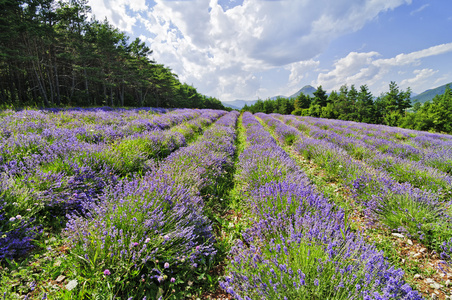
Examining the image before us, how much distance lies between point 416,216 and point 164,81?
118 feet

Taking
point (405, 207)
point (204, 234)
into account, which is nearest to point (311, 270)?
point (204, 234)

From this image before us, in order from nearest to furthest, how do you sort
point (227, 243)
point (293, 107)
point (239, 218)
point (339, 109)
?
point (227, 243)
point (239, 218)
point (339, 109)
point (293, 107)

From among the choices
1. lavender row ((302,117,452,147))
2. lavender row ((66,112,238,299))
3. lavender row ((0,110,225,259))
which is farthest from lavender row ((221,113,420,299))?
lavender row ((302,117,452,147))

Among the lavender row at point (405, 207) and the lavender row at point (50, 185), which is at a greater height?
the lavender row at point (50, 185)

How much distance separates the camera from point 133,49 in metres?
29.1

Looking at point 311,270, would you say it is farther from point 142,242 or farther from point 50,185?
point 50,185

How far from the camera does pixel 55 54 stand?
1775 cm

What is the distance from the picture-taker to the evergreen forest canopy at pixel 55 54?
13406 millimetres

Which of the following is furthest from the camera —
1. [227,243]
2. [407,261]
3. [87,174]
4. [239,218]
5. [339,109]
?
[339,109]

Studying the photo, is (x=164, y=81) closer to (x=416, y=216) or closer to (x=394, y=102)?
(x=416, y=216)

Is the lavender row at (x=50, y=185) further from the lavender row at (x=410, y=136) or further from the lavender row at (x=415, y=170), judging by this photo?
the lavender row at (x=410, y=136)

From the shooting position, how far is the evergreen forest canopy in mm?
13406

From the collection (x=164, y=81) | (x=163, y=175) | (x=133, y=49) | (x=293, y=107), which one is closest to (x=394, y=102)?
(x=293, y=107)

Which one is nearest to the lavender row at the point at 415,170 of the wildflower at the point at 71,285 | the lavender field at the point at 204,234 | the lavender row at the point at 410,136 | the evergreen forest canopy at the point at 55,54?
the lavender field at the point at 204,234
